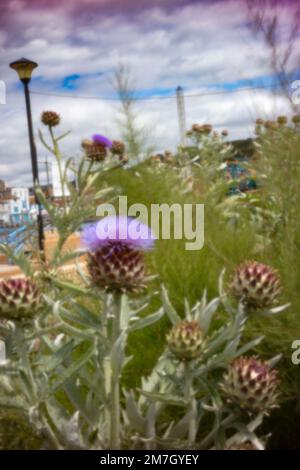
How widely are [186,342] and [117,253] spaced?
0.44ft

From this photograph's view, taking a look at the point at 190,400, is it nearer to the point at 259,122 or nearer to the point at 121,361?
the point at 121,361

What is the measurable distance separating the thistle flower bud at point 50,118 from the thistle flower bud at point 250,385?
951 mm

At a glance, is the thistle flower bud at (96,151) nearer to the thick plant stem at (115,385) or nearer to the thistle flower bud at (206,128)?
the thick plant stem at (115,385)

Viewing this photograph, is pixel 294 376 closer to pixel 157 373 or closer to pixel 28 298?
pixel 157 373

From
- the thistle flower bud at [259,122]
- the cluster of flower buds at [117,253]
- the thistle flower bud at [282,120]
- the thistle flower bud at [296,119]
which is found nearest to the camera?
the cluster of flower buds at [117,253]

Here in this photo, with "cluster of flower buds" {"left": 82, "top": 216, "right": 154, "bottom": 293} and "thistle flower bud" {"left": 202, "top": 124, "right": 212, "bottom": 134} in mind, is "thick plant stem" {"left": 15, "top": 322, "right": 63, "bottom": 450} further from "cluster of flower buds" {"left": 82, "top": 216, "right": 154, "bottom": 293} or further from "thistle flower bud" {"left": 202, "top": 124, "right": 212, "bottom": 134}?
"thistle flower bud" {"left": 202, "top": 124, "right": 212, "bottom": 134}

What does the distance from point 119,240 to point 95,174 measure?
0.72 m

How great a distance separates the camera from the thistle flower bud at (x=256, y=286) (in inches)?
30.0

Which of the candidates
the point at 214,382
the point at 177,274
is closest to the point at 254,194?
the point at 177,274

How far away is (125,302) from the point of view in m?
0.78

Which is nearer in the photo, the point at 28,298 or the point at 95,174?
the point at 28,298

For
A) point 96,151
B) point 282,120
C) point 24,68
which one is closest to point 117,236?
point 96,151

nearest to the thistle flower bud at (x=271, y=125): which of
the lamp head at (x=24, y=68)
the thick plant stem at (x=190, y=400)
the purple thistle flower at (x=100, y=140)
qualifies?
the purple thistle flower at (x=100, y=140)

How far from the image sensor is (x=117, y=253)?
0.71 m
